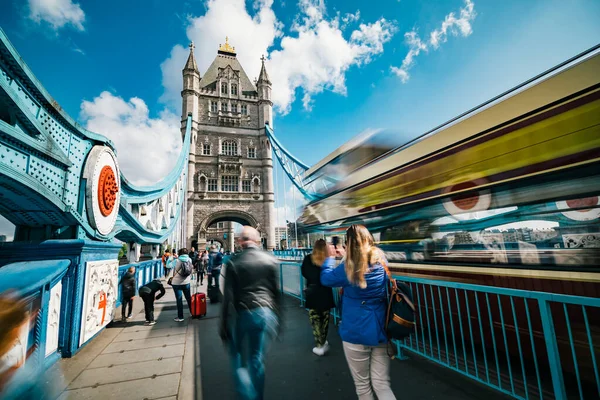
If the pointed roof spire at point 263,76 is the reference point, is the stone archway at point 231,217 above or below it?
below

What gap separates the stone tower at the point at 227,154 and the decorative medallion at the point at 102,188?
68.3 feet

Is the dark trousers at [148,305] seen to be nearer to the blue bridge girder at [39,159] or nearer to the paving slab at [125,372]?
the blue bridge girder at [39,159]

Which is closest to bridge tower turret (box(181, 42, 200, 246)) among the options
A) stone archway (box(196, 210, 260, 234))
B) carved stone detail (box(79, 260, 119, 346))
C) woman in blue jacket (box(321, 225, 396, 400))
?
stone archway (box(196, 210, 260, 234))

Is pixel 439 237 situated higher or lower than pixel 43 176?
lower

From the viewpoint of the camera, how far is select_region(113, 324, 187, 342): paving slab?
413cm

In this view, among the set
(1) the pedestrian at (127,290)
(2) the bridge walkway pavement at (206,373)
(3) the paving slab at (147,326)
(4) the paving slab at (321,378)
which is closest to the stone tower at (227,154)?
(1) the pedestrian at (127,290)

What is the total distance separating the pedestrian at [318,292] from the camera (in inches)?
121

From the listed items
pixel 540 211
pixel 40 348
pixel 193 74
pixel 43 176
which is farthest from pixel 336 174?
pixel 193 74

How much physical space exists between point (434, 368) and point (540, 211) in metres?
1.96

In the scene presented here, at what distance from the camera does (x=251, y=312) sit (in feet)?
6.72

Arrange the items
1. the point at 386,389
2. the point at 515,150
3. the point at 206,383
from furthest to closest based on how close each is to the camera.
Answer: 1. the point at 206,383
2. the point at 515,150
3. the point at 386,389

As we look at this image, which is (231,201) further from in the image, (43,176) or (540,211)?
(540,211)

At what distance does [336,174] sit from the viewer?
18.2ft

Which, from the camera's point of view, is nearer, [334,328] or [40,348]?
[40,348]
